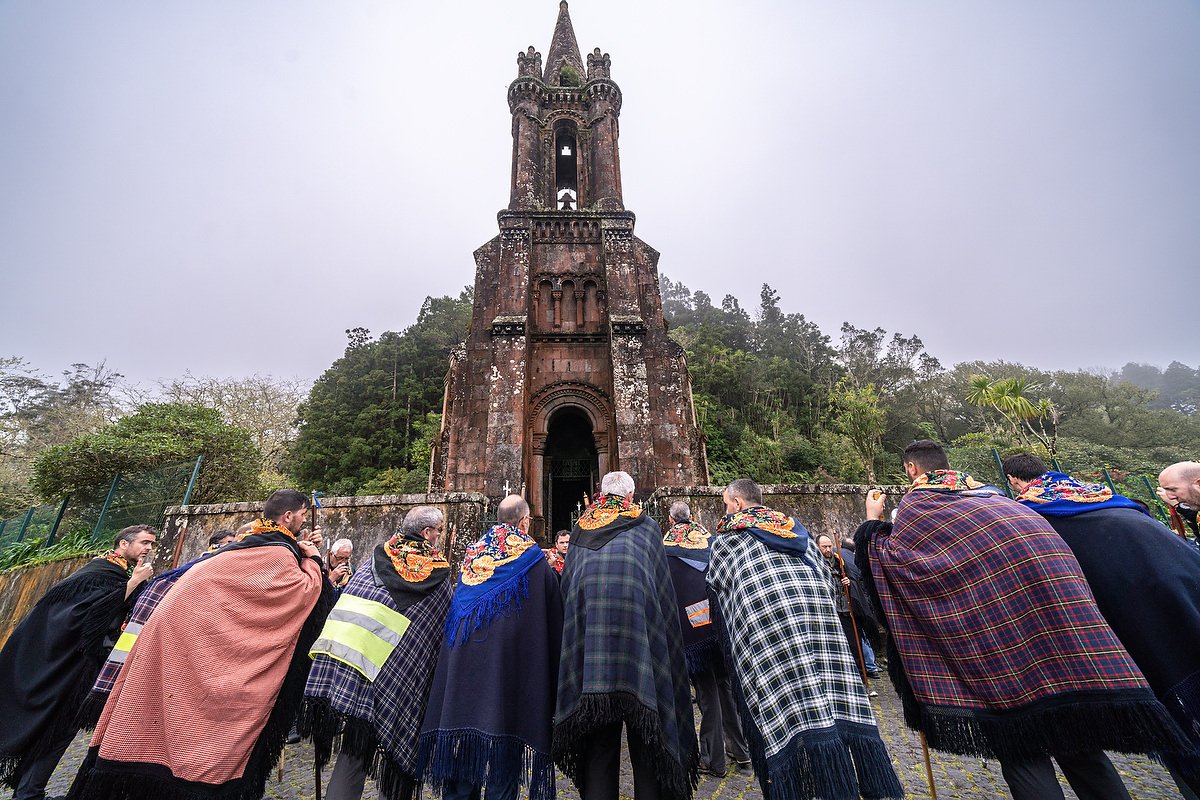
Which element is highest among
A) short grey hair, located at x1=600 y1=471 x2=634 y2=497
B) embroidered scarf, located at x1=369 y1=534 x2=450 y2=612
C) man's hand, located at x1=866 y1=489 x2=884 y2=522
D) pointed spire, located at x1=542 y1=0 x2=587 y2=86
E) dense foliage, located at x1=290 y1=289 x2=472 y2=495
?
pointed spire, located at x1=542 y1=0 x2=587 y2=86

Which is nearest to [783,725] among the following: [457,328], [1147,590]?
[1147,590]

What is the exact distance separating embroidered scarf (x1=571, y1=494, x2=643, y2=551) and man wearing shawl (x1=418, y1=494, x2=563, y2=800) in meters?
0.34

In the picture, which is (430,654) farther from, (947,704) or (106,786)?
(947,704)

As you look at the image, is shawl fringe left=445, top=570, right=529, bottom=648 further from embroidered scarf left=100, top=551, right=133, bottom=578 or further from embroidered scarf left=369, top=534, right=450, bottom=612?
embroidered scarf left=100, top=551, right=133, bottom=578

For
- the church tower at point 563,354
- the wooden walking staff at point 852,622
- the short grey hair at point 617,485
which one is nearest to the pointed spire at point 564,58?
the church tower at point 563,354

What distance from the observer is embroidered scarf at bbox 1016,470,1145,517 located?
2873 mm

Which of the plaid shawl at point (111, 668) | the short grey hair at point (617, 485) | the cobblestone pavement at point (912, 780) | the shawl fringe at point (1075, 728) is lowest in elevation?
the cobblestone pavement at point (912, 780)

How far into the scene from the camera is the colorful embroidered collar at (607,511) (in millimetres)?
3277

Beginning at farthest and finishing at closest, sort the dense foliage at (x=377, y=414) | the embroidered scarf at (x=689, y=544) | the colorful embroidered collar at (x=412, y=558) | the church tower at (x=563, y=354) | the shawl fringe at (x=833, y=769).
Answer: the dense foliage at (x=377, y=414), the church tower at (x=563, y=354), the embroidered scarf at (x=689, y=544), the colorful embroidered collar at (x=412, y=558), the shawl fringe at (x=833, y=769)

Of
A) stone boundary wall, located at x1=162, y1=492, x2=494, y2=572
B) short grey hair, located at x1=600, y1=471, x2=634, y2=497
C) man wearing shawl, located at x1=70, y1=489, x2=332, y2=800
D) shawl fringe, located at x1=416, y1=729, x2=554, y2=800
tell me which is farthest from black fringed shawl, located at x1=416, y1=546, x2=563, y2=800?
stone boundary wall, located at x1=162, y1=492, x2=494, y2=572

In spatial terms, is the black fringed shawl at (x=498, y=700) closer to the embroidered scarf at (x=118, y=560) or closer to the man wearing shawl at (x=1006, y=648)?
the man wearing shawl at (x=1006, y=648)

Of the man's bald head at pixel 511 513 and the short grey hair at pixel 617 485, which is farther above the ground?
the short grey hair at pixel 617 485

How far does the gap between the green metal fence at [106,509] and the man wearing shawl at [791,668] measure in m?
9.40

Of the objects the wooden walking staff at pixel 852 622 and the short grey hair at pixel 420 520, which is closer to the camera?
the short grey hair at pixel 420 520
